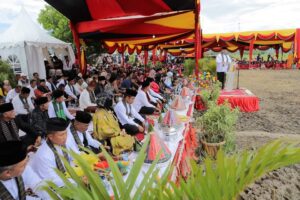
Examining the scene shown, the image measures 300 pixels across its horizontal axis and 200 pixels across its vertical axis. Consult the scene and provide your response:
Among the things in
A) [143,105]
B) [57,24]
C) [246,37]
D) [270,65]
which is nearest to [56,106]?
[143,105]

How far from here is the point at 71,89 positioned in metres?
6.52

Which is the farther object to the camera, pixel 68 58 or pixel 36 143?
pixel 68 58

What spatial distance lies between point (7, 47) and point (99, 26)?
5.76 metres

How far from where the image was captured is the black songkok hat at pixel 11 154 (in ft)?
5.59

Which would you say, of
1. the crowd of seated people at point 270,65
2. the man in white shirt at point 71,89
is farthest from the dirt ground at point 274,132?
the crowd of seated people at point 270,65

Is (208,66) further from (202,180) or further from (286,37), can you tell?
(286,37)

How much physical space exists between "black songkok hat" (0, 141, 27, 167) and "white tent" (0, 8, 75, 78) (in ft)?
29.1

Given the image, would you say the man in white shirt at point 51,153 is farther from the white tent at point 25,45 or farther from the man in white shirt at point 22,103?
the white tent at point 25,45

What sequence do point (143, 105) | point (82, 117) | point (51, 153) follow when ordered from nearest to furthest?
point (51, 153)
point (82, 117)
point (143, 105)

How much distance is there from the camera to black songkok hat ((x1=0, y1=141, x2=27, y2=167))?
1.70 meters

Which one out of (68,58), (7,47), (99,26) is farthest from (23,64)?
(99,26)

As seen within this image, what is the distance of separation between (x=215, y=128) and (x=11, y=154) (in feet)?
8.67

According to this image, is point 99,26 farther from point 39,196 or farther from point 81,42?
point 39,196

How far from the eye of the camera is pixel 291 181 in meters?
2.97
